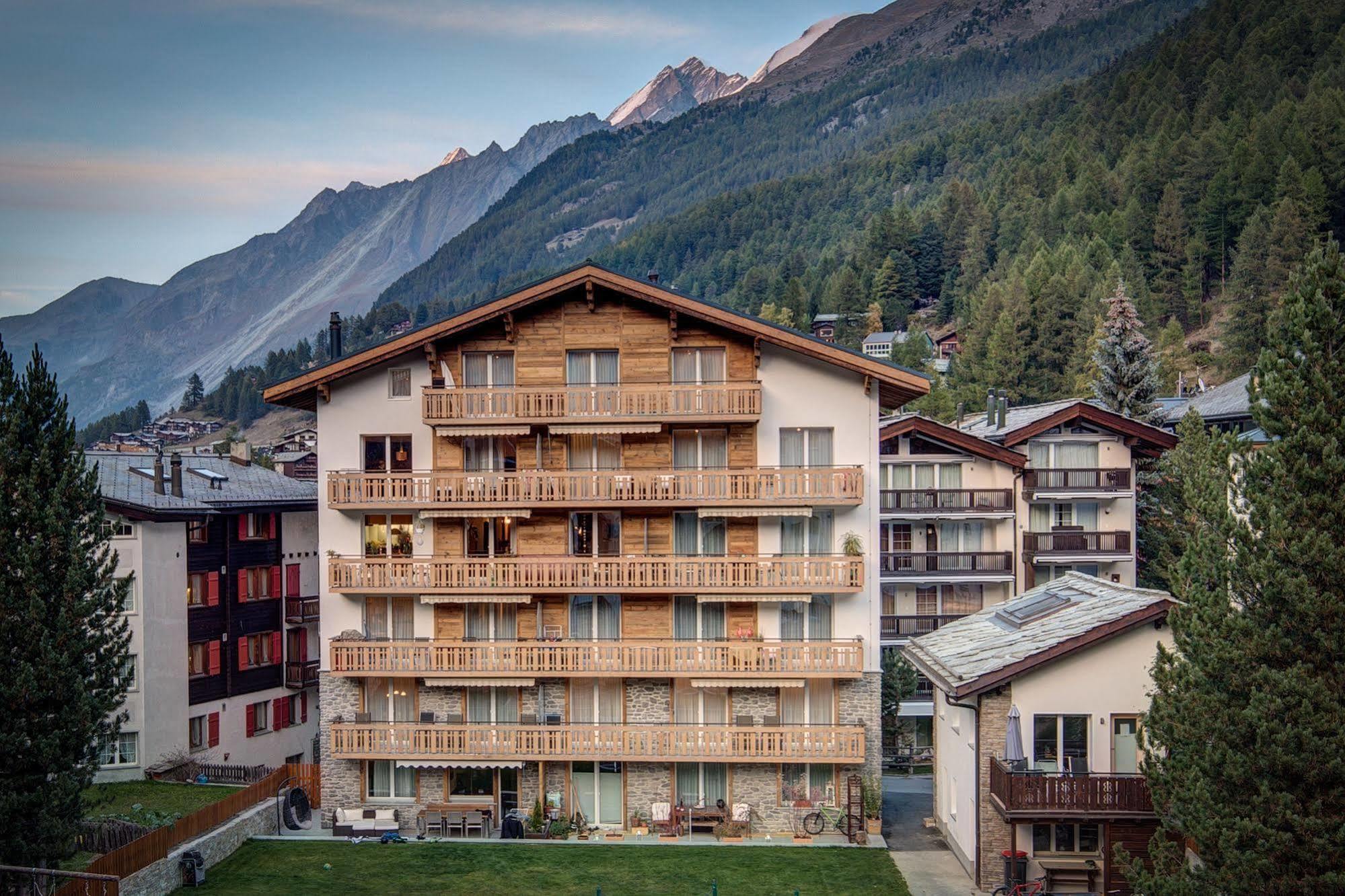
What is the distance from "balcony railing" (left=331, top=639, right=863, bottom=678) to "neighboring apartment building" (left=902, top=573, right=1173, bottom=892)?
4310mm

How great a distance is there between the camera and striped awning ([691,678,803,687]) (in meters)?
34.7

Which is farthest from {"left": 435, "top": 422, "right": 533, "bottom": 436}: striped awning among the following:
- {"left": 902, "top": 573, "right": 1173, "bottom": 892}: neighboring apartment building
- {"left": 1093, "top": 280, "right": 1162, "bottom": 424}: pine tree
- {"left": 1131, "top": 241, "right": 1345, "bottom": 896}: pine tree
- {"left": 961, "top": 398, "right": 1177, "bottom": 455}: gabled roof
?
{"left": 1093, "top": 280, "right": 1162, "bottom": 424}: pine tree

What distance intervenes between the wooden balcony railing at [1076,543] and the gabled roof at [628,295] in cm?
1829

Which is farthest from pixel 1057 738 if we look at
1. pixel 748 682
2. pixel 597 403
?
pixel 597 403

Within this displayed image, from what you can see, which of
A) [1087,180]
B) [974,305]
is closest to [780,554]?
[974,305]

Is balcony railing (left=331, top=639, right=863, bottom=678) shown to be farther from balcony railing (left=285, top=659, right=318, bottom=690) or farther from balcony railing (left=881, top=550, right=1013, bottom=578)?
balcony railing (left=881, top=550, right=1013, bottom=578)

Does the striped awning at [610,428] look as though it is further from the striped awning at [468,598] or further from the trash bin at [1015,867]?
the trash bin at [1015,867]

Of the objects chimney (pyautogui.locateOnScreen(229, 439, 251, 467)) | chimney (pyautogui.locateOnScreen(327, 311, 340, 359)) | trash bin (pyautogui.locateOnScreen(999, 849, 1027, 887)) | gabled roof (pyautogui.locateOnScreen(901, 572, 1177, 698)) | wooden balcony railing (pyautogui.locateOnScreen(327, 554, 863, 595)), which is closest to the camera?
trash bin (pyautogui.locateOnScreen(999, 849, 1027, 887))

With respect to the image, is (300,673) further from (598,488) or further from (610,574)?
(598,488)

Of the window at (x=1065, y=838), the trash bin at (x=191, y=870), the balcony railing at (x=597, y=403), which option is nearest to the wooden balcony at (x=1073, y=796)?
the window at (x=1065, y=838)

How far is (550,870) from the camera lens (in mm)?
31797

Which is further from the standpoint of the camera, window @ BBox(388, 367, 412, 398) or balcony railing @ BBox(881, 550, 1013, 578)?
balcony railing @ BBox(881, 550, 1013, 578)

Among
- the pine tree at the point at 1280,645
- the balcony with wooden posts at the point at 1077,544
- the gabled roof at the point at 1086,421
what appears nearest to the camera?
the pine tree at the point at 1280,645

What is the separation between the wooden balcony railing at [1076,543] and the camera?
51938 mm
